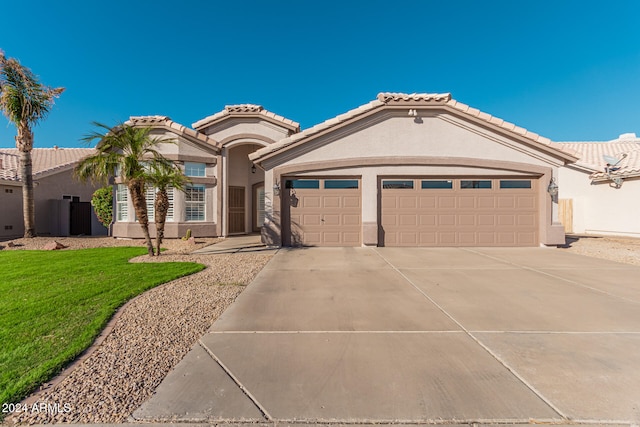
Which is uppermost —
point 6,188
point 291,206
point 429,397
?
point 6,188

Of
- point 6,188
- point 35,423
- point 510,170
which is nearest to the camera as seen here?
point 35,423

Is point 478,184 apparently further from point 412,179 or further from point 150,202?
point 150,202

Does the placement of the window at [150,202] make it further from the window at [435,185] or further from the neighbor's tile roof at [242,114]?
the window at [435,185]

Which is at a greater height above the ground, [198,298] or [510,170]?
[510,170]

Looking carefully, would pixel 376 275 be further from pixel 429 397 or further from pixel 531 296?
pixel 429 397

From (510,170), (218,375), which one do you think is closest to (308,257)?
(218,375)

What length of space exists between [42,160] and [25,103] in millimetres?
10294

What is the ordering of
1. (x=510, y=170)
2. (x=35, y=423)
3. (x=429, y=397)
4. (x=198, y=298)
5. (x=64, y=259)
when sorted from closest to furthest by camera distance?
(x=35, y=423) → (x=429, y=397) → (x=198, y=298) → (x=64, y=259) → (x=510, y=170)

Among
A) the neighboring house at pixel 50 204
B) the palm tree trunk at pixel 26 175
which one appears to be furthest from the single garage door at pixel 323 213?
the neighboring house at pixel 50 204

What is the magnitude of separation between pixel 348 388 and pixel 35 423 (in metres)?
2.48

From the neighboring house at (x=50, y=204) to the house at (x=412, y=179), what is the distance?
1297cm

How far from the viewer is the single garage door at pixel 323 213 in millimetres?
11273

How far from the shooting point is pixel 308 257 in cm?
905

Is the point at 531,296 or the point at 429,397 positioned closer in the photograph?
the point at 429,397
